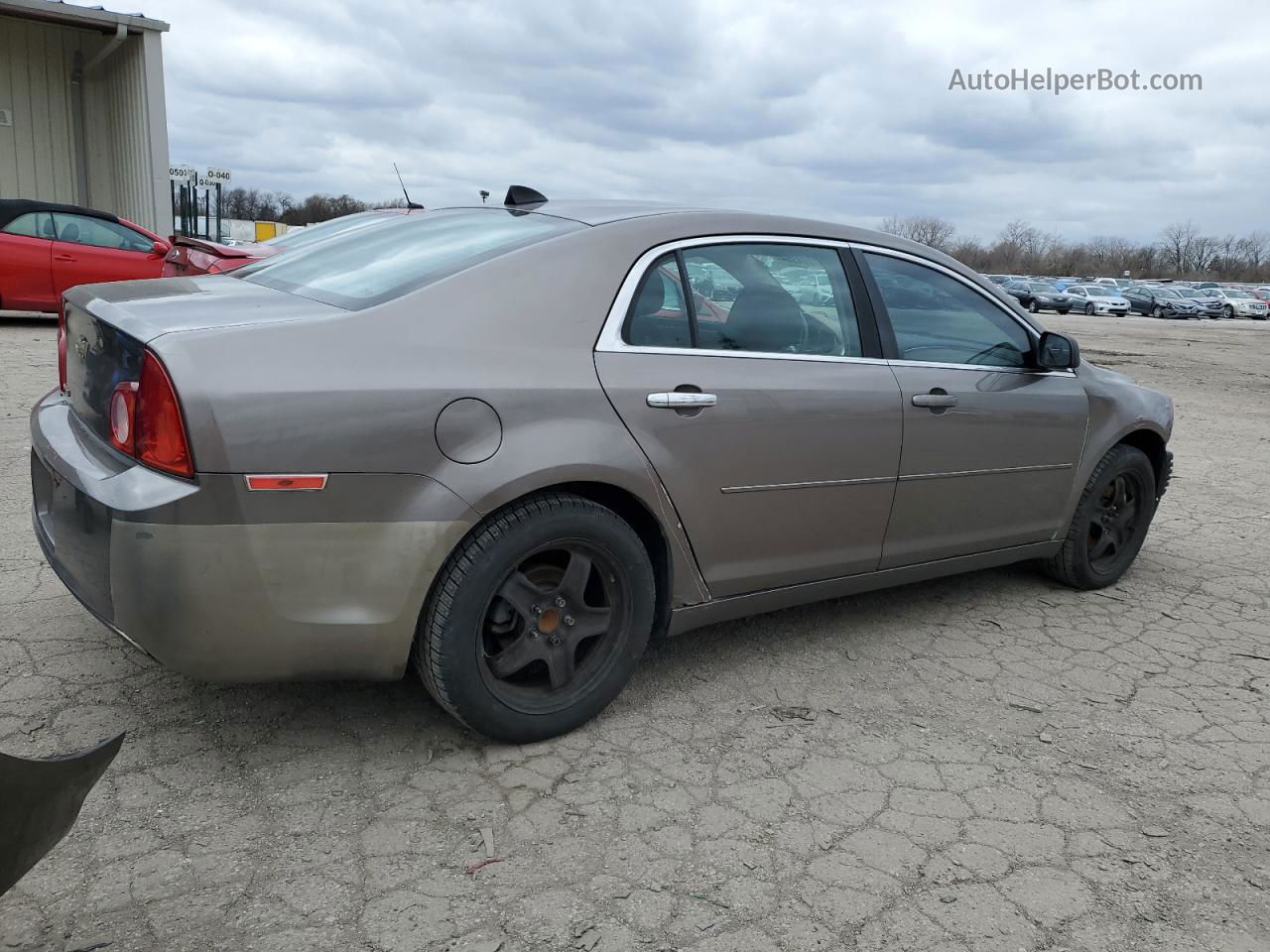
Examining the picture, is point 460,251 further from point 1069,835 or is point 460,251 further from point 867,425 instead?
point 1069,835

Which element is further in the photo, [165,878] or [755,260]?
[755,260]

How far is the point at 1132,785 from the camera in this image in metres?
2.95

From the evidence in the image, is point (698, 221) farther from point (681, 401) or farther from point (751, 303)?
point (681, 401)

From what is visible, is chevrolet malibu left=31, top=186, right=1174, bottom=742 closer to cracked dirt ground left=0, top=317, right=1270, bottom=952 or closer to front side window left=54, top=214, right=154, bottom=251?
cracked dirt ground left=0, top=317, right=1270, bottom=952

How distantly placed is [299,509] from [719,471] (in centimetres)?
125

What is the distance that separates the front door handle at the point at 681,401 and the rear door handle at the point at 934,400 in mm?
922

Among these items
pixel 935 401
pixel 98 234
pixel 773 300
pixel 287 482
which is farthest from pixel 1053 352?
pixel 98 234

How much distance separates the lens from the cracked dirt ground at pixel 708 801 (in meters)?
2.25

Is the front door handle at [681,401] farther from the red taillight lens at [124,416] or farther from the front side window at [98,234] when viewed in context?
the front side window at [98,234]

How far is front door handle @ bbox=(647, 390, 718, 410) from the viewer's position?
298 cm

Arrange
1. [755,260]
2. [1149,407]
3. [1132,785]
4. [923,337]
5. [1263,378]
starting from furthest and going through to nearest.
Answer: [1263,378], [1149,407], [923,337], [755,260], [1132,785]

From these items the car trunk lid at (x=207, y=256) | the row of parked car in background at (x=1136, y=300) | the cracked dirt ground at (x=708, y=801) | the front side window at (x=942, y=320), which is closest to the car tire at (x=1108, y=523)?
the cracked dirt ground at (x=708, y=801)

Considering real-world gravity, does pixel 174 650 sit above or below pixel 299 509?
below

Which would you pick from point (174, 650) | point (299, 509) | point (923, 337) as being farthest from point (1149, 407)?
point (174, 650)
